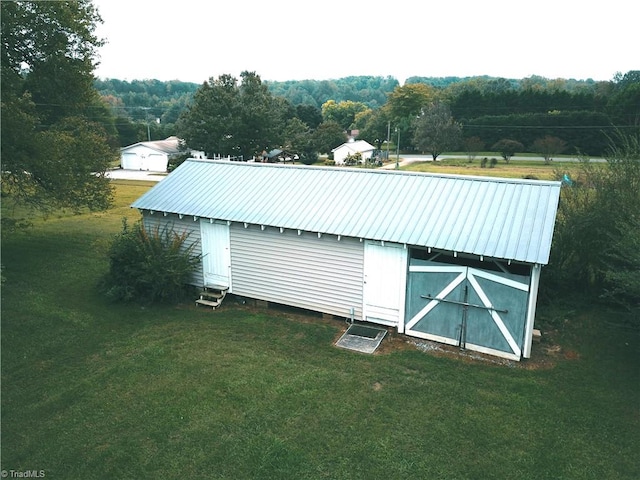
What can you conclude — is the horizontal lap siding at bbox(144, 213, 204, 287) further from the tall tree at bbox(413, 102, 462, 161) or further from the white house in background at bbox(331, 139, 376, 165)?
the tall tree at bbox(413, 102, 462, 161)

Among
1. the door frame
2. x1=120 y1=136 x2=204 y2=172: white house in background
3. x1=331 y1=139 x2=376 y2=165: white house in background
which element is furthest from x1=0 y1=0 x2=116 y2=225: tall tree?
x1=331 y1=139 x2=376 y2=165: white house in background

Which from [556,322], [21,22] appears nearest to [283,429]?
[556,322]

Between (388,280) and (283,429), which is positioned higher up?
(388,280)

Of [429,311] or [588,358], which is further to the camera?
[429,311]

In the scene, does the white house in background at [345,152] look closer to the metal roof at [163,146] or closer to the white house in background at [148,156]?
the white house in background at [148,156]

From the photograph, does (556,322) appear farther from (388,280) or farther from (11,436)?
(11,436)

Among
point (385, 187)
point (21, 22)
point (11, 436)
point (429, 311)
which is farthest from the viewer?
point (21, 22)
